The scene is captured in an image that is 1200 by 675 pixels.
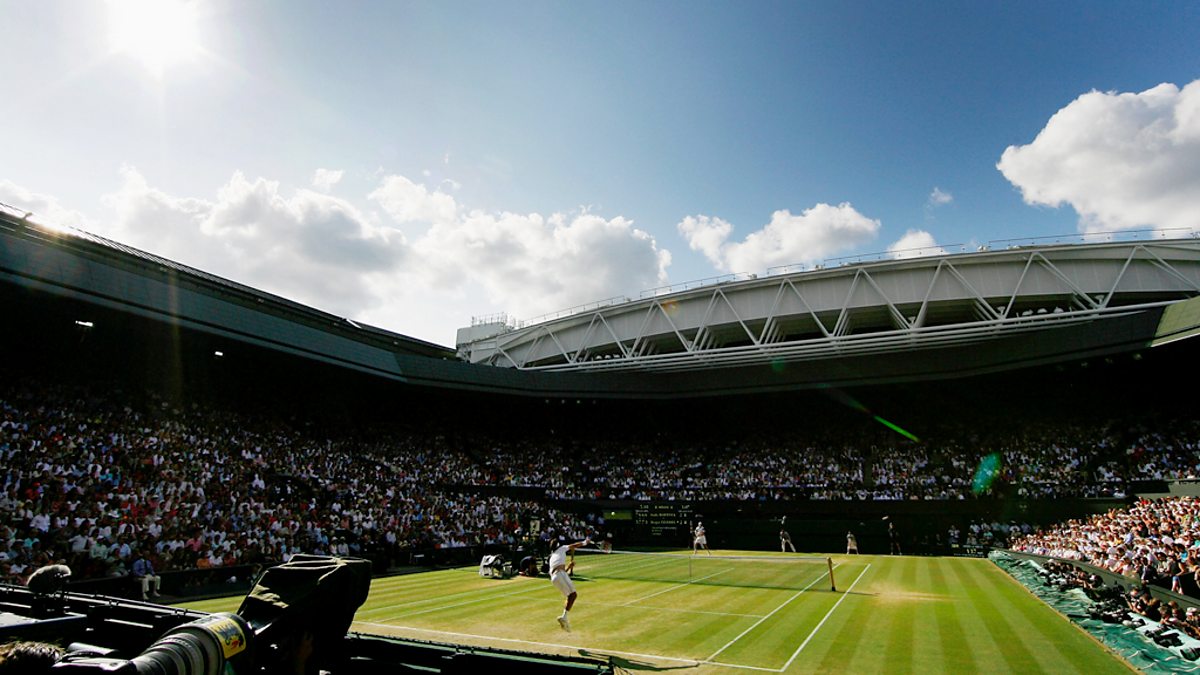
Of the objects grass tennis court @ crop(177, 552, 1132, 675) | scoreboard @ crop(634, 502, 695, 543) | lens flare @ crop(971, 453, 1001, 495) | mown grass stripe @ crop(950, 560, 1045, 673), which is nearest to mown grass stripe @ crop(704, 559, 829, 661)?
grass tennis court @ crop(177, 552, 1132, 675)

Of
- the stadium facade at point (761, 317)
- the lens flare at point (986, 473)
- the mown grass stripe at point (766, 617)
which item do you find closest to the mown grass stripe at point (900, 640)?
the mown grass stripe at point (766, 617)

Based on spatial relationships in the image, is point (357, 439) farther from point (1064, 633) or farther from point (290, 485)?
point (1064, 633)

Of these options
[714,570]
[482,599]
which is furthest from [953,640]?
[714,570]

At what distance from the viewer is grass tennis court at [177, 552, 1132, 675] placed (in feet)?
37.4

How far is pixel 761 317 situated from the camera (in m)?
41.5

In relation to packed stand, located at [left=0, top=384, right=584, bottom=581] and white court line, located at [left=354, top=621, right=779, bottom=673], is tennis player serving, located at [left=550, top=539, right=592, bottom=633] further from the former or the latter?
packed stand, located at [left=0, top=384, right=584, bottom=581]

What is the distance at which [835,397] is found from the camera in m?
48.3

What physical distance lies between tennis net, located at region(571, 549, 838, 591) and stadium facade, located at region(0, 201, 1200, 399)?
14.3 meters

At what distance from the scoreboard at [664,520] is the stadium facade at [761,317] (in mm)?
8460

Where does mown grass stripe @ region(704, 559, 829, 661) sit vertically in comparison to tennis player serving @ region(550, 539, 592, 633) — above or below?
below

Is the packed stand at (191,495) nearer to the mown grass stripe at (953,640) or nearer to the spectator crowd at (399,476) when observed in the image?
the spectator crowd at (399,476)

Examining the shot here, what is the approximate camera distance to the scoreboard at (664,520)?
41562mm

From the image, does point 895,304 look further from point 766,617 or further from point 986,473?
point 766,617

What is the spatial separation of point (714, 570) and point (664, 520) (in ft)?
53.2
